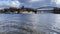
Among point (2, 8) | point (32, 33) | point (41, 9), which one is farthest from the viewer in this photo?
point (41, 9)

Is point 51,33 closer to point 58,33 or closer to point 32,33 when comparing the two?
point 58,33

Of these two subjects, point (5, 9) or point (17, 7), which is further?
point (17, 7)

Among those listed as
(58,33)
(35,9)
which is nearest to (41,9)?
(35,9)

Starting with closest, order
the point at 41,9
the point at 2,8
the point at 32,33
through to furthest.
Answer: the point at 32,33 → the point at 2,8 → the point at 41,9

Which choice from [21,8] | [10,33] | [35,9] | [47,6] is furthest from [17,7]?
[10,33]

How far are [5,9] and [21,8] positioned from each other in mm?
5096

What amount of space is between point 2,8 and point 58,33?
1484 inches

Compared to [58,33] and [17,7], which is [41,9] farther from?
[58,33]

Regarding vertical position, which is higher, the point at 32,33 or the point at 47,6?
the point at 32,33

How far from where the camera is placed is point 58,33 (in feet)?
18.5

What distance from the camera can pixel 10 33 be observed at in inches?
217

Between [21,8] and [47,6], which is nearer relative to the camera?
[47,6]

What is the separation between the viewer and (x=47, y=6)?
142 feet

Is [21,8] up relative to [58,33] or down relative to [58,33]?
down
